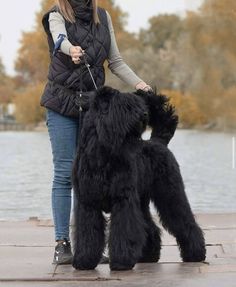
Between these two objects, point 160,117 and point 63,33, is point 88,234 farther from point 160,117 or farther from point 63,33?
point 63,33

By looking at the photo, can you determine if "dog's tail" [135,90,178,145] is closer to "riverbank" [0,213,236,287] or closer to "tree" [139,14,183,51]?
"riverbank" [0,213,236,287]

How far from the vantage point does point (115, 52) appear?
642cm

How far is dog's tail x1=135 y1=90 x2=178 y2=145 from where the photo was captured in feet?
20.1

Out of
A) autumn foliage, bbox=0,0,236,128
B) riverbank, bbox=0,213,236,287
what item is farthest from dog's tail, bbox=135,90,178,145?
autumn foliage, bbox=0,0,236,128

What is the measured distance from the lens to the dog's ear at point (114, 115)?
5.45 m

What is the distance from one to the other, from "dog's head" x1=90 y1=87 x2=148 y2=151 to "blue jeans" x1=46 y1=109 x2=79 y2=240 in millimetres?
655

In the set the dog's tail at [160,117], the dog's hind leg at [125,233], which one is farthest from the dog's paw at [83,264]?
the dog's tail at [160,117]

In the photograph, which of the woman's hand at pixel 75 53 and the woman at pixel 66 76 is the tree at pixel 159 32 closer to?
the woman at pixel 66 76

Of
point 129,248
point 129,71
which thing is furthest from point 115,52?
point 129,248

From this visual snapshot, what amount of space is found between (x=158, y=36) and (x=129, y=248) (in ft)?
267

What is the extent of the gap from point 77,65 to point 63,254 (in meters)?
1.46

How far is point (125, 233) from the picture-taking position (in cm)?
556

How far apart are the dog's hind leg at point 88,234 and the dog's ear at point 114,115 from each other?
51 cm

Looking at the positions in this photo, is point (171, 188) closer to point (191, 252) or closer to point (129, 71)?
point (191, 252)
